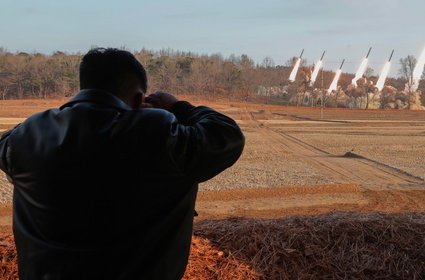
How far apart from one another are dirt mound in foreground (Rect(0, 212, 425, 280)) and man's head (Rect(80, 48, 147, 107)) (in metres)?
2.11

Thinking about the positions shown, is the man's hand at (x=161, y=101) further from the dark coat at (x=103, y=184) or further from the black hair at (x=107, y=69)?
the dark coat at (x=103, y=184)

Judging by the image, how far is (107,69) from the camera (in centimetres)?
172

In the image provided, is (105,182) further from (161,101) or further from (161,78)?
(161,78)

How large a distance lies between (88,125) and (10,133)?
17.6 inches

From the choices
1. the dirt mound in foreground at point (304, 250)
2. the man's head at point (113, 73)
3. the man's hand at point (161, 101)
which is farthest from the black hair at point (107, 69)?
the dirt mound in foreground at point (304, 250)

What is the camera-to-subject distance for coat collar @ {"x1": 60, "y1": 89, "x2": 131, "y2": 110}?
1.64 metres

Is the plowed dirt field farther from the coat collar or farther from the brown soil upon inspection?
the coat collar

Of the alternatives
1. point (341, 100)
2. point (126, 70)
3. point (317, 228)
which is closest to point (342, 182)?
point (317, 228)

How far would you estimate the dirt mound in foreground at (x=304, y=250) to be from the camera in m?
3.59

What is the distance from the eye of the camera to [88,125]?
1.54 m

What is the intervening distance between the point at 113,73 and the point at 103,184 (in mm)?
473

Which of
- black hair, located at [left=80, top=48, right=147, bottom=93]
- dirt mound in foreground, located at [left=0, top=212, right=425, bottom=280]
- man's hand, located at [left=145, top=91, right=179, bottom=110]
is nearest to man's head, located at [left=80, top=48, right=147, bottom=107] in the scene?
black hair, located at [left=80, top=48, right=147, bottom=93]

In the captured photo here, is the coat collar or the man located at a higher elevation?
the coat collar

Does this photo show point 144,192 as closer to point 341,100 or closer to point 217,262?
point 217,262
